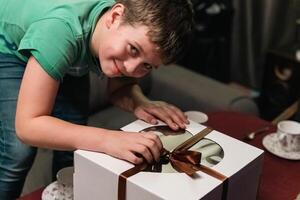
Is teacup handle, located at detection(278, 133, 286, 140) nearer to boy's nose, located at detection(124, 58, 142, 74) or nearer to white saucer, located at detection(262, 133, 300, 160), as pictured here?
white saucer, located at detection(262, 133, 300, 160)

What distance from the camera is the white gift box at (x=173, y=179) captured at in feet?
3.09

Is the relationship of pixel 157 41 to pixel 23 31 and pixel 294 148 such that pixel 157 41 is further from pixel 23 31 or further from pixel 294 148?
pixel 294 148

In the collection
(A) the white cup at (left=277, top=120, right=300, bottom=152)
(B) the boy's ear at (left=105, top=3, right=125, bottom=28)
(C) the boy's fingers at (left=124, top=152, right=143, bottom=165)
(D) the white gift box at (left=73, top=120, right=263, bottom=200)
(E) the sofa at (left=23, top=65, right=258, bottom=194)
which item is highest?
(B) the boy's ear at (left=105, top=3, right=125, bottom=28)

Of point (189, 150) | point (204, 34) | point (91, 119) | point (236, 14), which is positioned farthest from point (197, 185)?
point (236, 14)

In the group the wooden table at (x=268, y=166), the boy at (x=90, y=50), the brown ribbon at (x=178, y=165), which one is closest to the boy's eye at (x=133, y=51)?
the boy at (x=90, y=50)

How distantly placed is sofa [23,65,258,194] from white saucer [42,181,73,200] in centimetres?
75

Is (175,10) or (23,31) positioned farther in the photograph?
(23,31)

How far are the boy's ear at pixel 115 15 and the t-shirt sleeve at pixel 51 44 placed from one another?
0.31 feet

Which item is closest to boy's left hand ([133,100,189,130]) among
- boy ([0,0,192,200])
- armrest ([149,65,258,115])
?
boy ([0,0,192,200])

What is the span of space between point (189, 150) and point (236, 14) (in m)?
2.08

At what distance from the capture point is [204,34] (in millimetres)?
2781

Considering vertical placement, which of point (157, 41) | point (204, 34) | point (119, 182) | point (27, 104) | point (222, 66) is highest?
point (157, 41)

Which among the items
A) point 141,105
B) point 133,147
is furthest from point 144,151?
point 141,105

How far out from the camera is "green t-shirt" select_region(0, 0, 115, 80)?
3.45 ft
